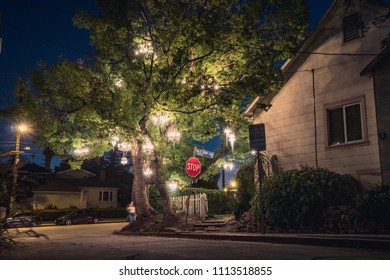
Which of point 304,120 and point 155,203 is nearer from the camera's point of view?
point 304,120

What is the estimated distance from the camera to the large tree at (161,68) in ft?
49.0

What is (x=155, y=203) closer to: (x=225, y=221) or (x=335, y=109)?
(x=225, y=221)

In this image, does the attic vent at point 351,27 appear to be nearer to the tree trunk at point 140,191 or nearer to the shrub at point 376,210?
the shrub at point 376,210

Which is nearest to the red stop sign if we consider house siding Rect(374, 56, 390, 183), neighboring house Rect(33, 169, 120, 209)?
house siding Rect(374, 56, 390, 183)

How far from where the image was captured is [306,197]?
12570mm

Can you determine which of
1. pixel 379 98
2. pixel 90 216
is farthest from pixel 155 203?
pixel 379 98

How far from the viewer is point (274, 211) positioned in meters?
13.2

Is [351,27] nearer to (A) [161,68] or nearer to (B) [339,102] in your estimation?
(B) [339,102]

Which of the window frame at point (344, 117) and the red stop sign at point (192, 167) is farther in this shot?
the red stop sign at point (192, 167)

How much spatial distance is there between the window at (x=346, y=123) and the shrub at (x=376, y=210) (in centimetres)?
327

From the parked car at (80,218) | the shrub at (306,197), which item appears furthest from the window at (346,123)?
the parked car at (80,218)

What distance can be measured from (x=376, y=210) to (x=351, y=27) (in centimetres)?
825

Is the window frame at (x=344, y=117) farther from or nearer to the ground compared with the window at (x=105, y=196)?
farther from the ground

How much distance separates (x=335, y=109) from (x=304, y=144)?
1.97 metres
